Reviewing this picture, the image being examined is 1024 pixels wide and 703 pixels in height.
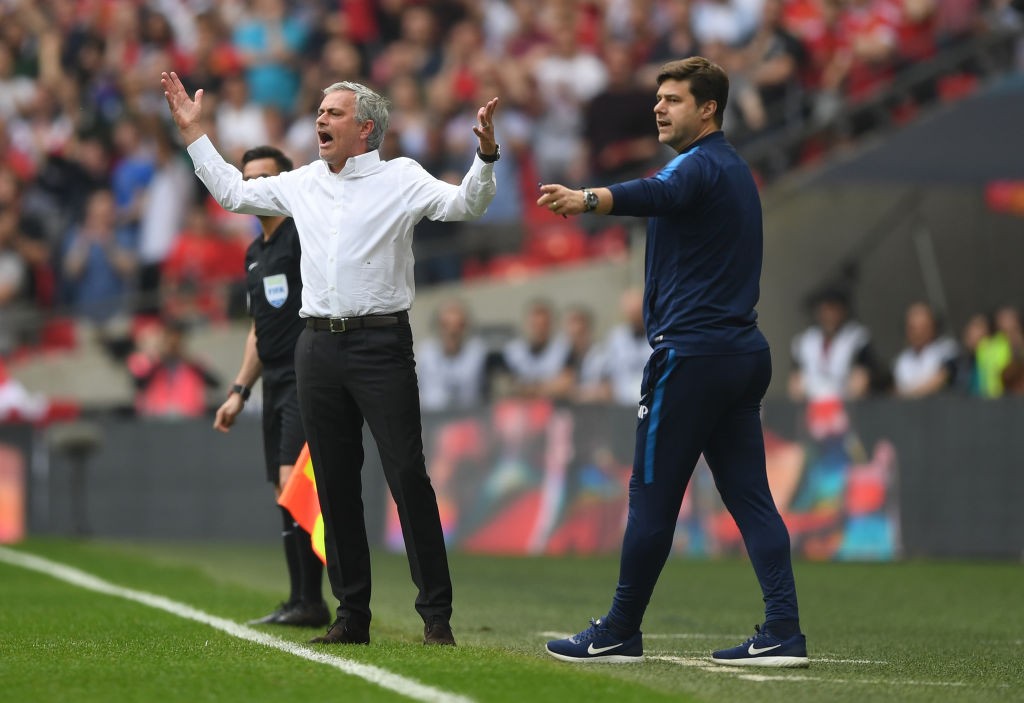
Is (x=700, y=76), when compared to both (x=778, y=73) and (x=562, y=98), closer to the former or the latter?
(x=778, y=73)

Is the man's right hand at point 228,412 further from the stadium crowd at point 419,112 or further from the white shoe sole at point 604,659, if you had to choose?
the stadium crowd at point 419,112

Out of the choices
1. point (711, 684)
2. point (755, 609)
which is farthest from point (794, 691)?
point (755, 609)

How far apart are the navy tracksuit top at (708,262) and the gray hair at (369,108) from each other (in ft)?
4.22

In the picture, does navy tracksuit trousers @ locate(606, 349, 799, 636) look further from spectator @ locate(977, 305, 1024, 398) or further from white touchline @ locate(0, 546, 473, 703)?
spectator @ locate(977, 305, 1024, 398)

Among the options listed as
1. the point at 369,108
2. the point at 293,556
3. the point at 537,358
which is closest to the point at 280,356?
the point at 293,556

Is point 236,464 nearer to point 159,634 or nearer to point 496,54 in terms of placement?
point 496,54

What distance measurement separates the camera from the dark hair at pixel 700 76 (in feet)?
24.0

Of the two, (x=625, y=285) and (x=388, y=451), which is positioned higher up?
(x=625, y=285)

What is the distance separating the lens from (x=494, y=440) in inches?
652

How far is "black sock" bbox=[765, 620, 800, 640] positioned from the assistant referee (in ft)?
8.40

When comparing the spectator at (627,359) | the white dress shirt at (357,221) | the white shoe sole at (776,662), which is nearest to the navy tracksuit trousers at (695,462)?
the white shoe sole at (776,662)

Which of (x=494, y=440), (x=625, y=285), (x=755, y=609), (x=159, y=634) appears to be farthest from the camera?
(x=625, y=285)

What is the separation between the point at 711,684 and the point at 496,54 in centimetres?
1457

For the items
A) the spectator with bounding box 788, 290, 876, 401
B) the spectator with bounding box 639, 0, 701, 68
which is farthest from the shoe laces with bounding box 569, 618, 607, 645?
the spectator with bounding box 639, 0, 701, 68
